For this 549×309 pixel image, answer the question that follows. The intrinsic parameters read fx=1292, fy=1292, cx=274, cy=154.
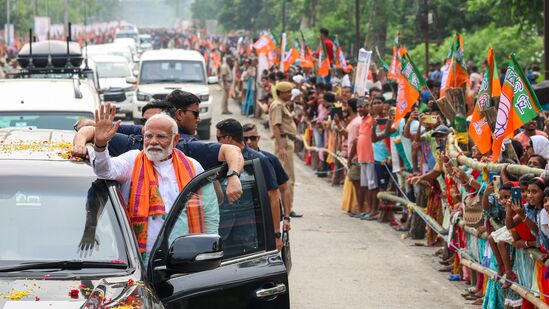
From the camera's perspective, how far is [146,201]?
6742 millimetres

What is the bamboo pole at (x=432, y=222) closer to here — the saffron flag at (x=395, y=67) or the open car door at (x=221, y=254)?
the open car door at (x=221, y=254)

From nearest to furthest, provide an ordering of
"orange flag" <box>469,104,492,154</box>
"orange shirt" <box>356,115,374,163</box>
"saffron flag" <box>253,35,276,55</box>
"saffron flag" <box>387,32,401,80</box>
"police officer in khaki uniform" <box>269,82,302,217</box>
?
"orange flag" <box>469,104,492,154</box> → "police officer in khaki uniform" <box>269,82,302,217</box> → "orange shirt" <box>356,115,374,163</box> → "saffron flag" <box>387,32,401,80</box> → "saffron flag" <box>253,35,276,55</box>

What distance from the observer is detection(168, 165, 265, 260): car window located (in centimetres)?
652

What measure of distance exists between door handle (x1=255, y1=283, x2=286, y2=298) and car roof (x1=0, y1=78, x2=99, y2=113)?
6452 mm

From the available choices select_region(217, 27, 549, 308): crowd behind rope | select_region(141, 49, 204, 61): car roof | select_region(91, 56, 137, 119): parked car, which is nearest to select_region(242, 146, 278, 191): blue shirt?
select_region(217, 27, 549, 308): crowd behind rope

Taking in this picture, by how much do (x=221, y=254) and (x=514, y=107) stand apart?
571cm

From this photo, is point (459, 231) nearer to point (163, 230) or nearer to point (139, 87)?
point (163, 230)

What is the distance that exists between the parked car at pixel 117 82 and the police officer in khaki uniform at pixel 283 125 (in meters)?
12.7

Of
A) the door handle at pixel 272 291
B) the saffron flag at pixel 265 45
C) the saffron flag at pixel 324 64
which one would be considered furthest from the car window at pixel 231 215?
the saffron flag at pixel 265 45

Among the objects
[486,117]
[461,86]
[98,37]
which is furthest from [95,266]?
[98,37]

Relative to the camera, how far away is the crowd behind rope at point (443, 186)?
9.96 m

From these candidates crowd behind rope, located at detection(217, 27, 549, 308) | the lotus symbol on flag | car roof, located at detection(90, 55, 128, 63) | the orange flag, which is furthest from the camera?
car roof, located at detection(90, 55, 128, 63)

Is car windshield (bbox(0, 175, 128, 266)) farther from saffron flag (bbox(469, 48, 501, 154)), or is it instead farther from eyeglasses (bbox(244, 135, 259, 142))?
saffron flag (bbox(469, 48, 501, 154))

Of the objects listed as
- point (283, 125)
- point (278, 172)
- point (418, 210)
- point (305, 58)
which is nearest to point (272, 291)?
point (278, 172)
